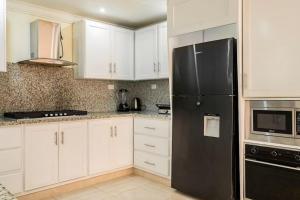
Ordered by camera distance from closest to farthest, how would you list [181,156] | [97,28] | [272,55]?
[272,55] < [181,156] < [97,28]

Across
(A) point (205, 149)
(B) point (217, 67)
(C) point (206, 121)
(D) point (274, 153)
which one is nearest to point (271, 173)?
(D) point (274, 153)

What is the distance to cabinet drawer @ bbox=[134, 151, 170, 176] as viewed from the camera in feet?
10.3

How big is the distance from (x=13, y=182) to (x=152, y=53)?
237 centimetres

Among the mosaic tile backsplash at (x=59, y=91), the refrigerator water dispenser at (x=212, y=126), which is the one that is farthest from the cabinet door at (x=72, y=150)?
the refrigerator water dispenser at (x=212, y=126)

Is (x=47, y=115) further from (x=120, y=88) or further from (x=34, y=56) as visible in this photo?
(x=120, y=88)

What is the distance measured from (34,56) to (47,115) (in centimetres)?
78

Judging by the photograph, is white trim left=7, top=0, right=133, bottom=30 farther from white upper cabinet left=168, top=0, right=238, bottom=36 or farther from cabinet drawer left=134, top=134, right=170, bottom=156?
cabinet drawer left=134, top=134, right=170, bottom=156

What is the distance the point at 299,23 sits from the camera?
1.97 meters

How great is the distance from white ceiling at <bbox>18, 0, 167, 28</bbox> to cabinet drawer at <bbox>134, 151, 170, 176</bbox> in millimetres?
1931

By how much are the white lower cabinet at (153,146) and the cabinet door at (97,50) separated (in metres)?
0.87

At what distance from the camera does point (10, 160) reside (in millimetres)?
2525

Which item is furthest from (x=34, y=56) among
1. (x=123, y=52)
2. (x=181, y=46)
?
(x=181, y=46)

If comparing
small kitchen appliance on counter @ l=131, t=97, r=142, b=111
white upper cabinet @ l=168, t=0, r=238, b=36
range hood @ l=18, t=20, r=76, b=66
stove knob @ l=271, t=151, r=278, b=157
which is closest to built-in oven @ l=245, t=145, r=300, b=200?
stove knob @ l=271, t=151, r=278, b=157

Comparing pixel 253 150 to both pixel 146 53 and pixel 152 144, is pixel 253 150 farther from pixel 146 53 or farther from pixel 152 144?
pixel 146 53
